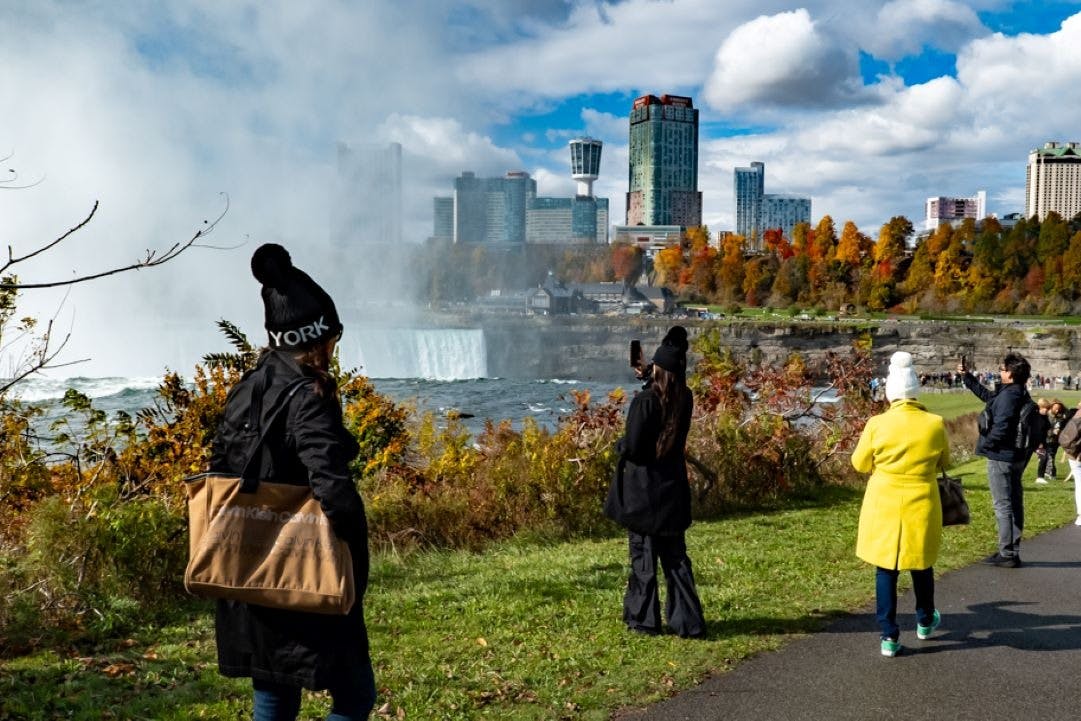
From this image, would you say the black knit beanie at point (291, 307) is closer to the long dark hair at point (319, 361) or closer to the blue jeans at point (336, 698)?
the long dark hair at point (319, 361)

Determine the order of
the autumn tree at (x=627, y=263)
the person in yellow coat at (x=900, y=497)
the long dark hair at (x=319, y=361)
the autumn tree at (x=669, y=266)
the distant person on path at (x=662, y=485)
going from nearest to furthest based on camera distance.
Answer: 1. the long dark hair at (x=319, y=361)
2. the person in yellow coat at (x=900, y=497)
3. the distant person on path at (x=662, y=485)
4. the autumn tree at (x=669, y=266)
5. the autumn tree at (x=627, y=263)

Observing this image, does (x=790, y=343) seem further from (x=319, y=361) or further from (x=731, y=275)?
(x=319, y=361)

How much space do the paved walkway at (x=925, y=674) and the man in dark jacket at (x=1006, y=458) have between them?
107cm

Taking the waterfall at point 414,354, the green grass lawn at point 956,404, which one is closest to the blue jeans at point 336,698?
the green grass lawn at point 956,404

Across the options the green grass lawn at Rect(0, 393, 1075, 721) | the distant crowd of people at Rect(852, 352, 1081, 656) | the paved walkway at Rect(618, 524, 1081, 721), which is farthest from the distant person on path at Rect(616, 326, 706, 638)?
the distant crowd of people at Rect(852, 352, 1081, 656)

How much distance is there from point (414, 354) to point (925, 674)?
5627cm

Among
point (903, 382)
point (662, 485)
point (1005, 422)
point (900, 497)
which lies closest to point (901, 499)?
point (900, 497)

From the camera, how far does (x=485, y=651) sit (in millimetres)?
5105

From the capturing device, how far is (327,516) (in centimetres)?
271

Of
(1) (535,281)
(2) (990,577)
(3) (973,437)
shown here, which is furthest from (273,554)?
(1) (535,281)

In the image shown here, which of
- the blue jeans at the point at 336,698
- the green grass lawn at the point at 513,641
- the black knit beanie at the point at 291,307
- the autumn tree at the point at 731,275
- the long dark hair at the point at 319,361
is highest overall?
the autumn tree at the point at 731,275

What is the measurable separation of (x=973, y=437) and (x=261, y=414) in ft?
68.1

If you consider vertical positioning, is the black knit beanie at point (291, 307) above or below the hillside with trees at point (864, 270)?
below

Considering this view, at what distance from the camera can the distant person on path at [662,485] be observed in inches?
204
